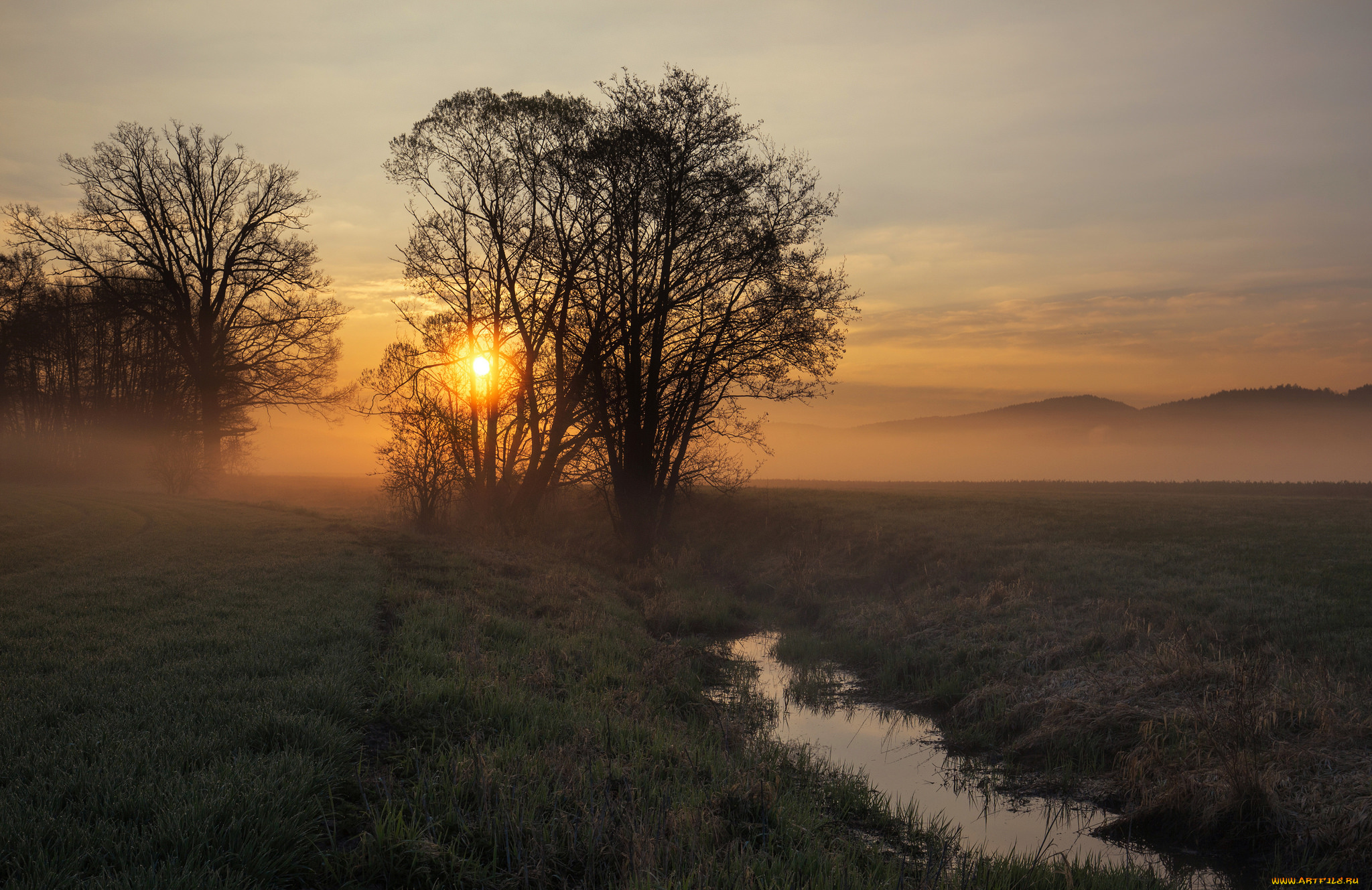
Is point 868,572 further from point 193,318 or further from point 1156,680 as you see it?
point 193,318

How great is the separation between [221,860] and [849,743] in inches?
313

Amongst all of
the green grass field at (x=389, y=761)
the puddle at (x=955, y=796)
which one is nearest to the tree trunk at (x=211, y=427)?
the green grass field at (x=389, y=761)

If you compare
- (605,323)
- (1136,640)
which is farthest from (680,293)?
(1136,640)

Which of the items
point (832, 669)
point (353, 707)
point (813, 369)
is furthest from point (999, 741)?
point (813, 369)

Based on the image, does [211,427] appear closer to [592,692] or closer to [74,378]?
[74,378]

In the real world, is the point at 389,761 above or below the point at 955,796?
above

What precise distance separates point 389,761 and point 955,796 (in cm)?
636

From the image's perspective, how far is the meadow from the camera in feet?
15.2

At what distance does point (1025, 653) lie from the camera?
12141 mm

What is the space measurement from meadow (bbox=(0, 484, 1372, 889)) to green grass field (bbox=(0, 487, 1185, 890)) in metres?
0.03

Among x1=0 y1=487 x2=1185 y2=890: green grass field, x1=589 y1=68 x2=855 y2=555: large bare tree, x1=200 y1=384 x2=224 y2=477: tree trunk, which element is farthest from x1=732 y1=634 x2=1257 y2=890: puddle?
x1=200 y1=384 x2=224 y2=477: tree trunk

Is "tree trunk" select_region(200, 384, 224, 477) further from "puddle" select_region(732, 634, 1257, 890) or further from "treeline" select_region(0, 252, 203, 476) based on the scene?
"puddle" select_region(732, 634, 1257, 890)

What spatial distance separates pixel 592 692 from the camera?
903 centimetres

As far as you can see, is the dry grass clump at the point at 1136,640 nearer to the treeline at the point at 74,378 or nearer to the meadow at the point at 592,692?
the meadow at the point at 592,692
